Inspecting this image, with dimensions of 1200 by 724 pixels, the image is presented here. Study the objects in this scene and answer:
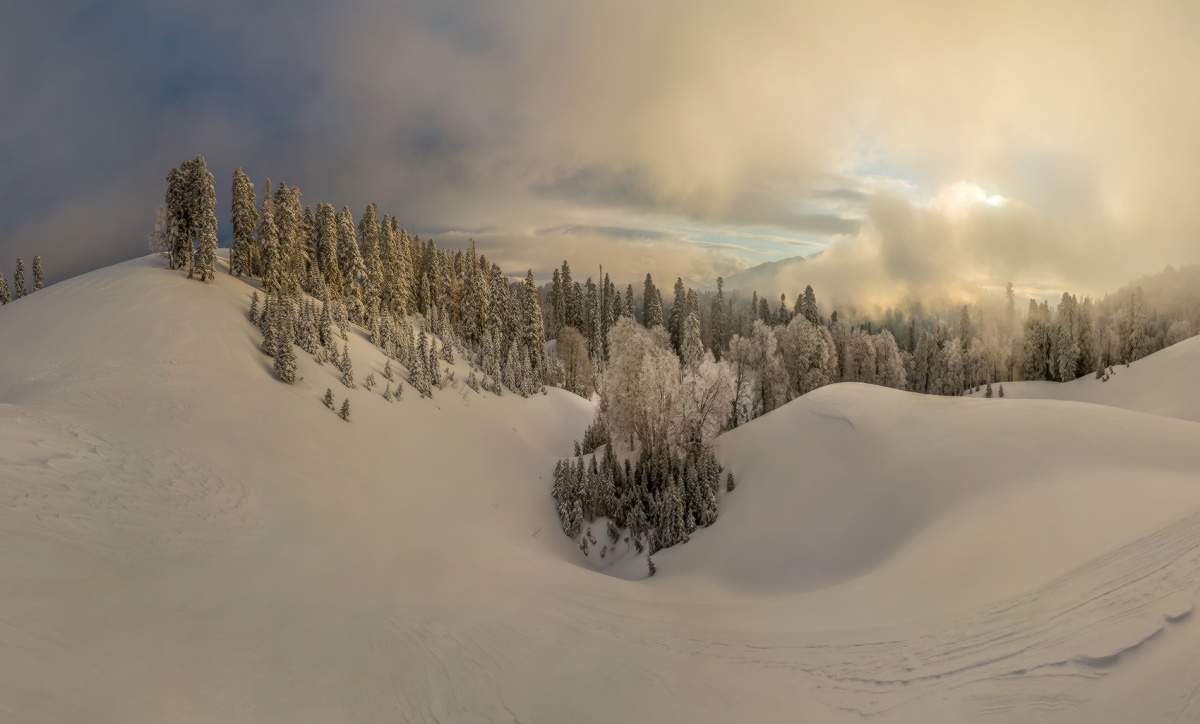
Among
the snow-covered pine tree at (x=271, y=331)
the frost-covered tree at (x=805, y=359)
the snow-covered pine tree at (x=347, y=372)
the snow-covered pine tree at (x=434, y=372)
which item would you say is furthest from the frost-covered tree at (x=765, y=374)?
the snow-covered pine tree at (x=271, y=331)

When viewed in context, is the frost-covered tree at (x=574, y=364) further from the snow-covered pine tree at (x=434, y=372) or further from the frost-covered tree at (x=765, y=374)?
the snow-covered pine tree at (x=434, y=372)

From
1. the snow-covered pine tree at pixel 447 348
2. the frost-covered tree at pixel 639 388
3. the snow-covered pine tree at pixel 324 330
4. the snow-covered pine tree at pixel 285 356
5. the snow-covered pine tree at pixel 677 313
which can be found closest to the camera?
the snow-covered pine tree at pixel 285 356

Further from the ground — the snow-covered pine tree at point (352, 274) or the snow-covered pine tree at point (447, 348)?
the snow-covered pine tree at point (352, 274)

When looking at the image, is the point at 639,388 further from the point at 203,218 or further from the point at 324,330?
the point at 203,218

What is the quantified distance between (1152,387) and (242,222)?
274ft

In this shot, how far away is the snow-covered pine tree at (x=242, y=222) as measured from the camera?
131 ft

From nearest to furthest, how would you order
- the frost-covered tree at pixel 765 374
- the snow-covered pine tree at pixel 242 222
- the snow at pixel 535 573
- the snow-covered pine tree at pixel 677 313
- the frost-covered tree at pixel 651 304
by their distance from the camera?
the snow at pixel 535 573 → the snow-covered pine tree at pixel 242 222 → the frost-covered tree at pixel 765 374 → the snow-covered pine tree at pixel 677 313 → the frost-covered tree at pixel 651 304

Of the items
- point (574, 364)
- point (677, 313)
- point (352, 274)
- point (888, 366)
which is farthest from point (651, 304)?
point (352, 274)

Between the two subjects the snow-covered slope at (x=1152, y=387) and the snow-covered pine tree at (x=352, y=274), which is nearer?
the snow-covered slope at (x=1152, y=387)

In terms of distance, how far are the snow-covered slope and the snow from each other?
124ft

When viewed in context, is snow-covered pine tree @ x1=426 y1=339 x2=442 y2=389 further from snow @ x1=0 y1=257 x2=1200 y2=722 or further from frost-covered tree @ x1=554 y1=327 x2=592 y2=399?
frost-covered tree @ x1=554 y1=327 x2=592 y2=399

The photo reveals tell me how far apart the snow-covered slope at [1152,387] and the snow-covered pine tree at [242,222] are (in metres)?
76.7

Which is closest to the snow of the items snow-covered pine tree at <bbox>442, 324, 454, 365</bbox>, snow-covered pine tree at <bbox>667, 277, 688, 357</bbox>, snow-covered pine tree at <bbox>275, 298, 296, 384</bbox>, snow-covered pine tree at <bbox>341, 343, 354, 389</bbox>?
snow-covered pine tree at <bbox>275, 298, 296, 384</bbox>

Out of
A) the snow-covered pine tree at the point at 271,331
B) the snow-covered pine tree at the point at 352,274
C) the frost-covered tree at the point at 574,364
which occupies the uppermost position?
the snow-covered pine tree at the point at 352,274
